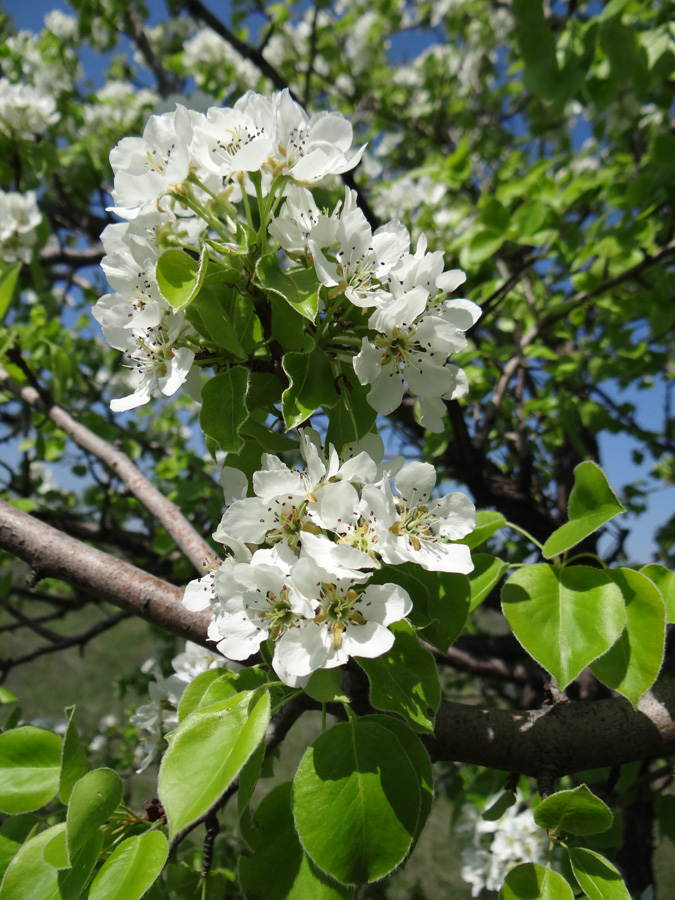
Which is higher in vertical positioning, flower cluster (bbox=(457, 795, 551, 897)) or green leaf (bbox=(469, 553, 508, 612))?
green leaf (bbox=(469, 553, 508, 612))

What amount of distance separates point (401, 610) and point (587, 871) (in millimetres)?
493

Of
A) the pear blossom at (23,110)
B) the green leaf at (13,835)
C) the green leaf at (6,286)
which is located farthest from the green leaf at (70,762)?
the pear blossom at (23,110)

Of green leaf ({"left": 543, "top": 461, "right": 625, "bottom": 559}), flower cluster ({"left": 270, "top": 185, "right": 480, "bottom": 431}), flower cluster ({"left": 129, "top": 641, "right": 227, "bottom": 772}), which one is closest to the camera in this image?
flower cluster ({"left": 270, "top": 185, "right": 480, "bottom": 431})

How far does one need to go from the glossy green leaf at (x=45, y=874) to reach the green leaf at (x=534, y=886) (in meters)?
0.55

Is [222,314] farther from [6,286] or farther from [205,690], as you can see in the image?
[6,286]

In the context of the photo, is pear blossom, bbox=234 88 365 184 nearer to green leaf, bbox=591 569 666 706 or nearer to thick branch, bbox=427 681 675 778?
green leaf, bbox=591 569 666 706

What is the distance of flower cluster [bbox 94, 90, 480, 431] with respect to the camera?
0.77m

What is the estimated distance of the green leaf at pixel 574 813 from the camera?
0.78 m

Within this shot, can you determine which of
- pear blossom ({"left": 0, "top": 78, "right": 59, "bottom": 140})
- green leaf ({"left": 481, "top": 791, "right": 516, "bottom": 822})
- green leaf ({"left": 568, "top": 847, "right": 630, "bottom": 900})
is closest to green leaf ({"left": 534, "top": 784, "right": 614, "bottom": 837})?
green leaf ({"left": 568, "top": 847, "right": 630, "bottom": 900})

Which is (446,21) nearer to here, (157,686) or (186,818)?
(157,686)

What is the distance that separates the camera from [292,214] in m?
0.80

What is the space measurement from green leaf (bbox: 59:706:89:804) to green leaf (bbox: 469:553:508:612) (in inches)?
23.0

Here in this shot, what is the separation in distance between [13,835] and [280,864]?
50 cm

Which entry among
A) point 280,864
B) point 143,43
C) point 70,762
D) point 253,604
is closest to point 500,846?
point 280,864
